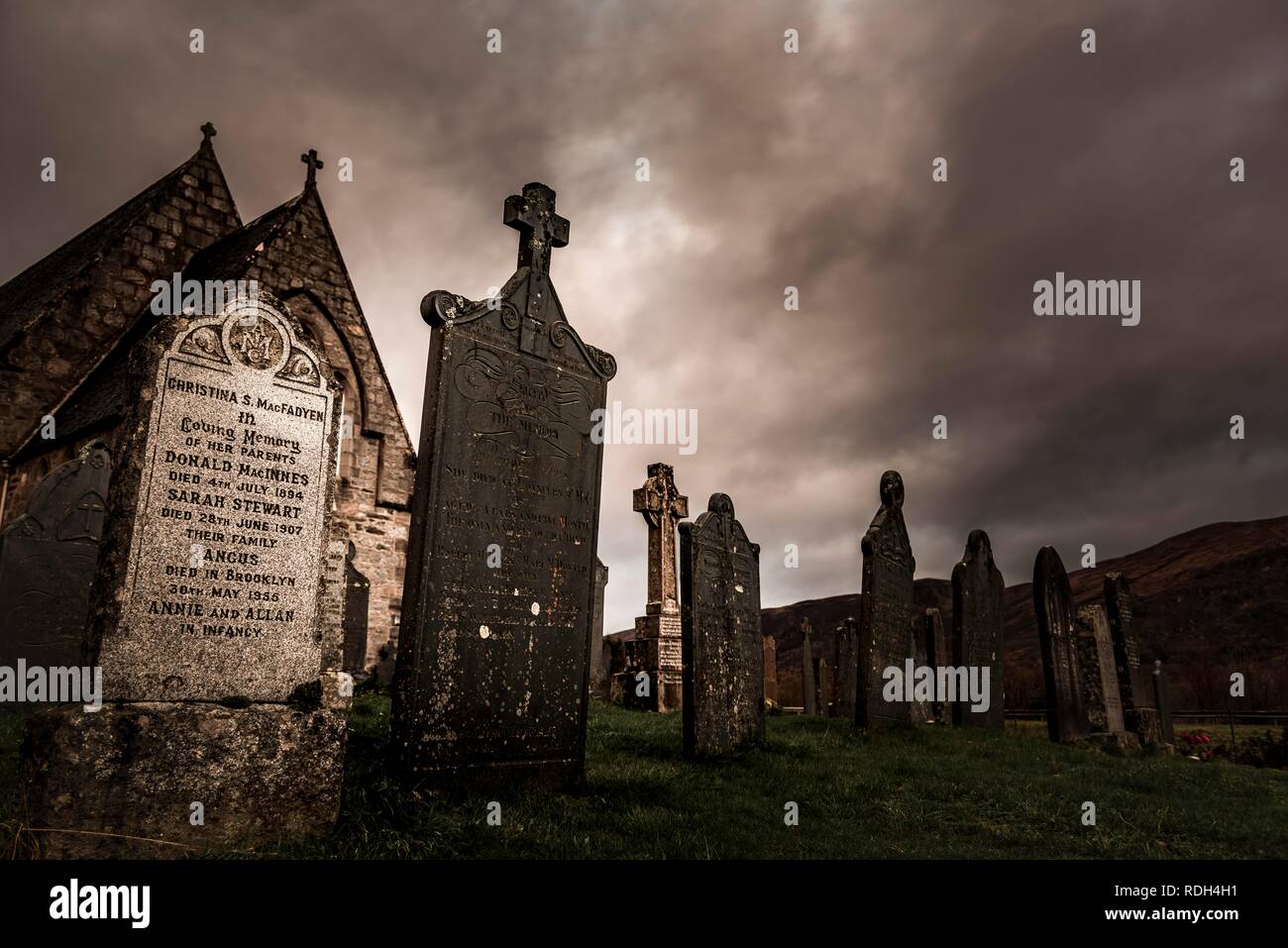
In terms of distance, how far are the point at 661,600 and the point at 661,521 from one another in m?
1.66

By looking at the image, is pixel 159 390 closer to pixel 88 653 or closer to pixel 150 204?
pixel 88 653

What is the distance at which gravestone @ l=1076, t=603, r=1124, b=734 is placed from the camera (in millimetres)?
10836

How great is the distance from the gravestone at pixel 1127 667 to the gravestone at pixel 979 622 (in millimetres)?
1580

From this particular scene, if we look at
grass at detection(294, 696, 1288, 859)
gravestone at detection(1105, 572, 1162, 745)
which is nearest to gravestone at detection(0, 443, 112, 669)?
grass at detection(294, 696, 1288, 859)

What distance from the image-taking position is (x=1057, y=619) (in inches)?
444

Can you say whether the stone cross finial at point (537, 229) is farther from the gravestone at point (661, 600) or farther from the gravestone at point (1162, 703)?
the gravestone at point (1162, 703)

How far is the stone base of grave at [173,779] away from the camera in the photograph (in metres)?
3.42

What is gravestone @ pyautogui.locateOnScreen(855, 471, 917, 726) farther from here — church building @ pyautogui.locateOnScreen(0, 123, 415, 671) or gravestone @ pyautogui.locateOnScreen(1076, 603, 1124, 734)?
church building @ pyautogui.locateOnScreen(0, 123, 415, 671)

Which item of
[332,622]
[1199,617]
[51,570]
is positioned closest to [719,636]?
[332,622]

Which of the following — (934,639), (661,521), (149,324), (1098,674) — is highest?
(149,324)

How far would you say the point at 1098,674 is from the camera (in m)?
11.0

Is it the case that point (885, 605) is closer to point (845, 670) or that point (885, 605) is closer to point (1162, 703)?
point (845, 670)

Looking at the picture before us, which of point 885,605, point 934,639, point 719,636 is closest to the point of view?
point 719,636
